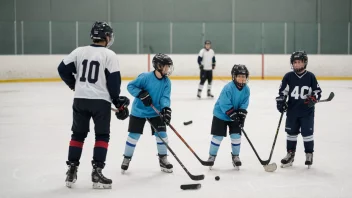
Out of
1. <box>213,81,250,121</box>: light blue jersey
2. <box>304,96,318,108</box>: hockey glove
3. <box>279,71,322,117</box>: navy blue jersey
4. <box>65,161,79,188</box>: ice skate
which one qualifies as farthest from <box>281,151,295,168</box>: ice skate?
<box>65,161,79,188</box>: ice skate

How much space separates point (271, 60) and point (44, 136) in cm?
1126

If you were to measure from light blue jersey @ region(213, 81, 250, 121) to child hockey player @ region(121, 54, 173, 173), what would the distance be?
442mm

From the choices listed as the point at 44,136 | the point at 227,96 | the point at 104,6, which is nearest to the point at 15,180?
the point at 227,96

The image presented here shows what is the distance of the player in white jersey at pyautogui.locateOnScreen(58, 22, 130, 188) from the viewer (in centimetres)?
378

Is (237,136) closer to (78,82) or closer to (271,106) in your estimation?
(78,82)

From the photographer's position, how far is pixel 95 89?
3805 mm

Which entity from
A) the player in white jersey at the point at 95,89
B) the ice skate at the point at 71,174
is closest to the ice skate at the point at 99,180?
the player in white jersey at the point at 95,89

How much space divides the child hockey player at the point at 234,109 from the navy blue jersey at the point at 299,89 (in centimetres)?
39

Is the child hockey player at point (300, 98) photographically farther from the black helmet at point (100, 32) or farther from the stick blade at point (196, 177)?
the black helmet at point (100, 32)

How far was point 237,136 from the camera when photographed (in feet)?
15.1

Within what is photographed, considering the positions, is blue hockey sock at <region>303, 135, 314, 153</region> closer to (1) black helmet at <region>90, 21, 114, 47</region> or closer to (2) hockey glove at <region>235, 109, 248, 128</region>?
(2) hockey glove at <region>235, 109, 248, 128</region>

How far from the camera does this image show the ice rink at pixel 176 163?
12.5ft

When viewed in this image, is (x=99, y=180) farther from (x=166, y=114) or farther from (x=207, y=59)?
(x=207, y=59)

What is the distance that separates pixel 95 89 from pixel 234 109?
119 centimetres
